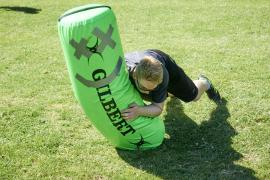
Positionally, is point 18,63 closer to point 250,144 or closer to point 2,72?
point 2,72

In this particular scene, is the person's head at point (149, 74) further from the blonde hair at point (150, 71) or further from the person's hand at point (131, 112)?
the person's hand at point (131, 112)

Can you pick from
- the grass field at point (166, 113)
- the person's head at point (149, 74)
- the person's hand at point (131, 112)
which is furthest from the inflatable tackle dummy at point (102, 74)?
the grass field at point (166, 113)

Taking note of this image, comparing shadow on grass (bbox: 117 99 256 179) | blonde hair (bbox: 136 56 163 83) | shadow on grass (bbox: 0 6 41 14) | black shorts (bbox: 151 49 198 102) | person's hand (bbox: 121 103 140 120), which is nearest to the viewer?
blonde hair (bbox: 136 56 163 83)

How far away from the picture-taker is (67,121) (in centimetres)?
629

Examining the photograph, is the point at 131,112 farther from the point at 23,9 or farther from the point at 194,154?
the point at 23,9

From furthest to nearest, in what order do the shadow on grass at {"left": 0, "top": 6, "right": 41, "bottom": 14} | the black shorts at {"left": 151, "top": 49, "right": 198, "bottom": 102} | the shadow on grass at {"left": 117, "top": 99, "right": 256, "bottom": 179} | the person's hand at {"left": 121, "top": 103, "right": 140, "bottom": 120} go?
the shadow on grass at {"left": 0, "top": 6, "right": 41, "bottom": 14}, the black shorts at {"left": 151, "top": 49, "right": 198, "bottom": 102}, the person's hand at {"left": 121, "top": 103, "right": 140, "bottom": 120}, the shadow on grass at {"left": 117, "top": 99, "right": 256, "bottom": 179}

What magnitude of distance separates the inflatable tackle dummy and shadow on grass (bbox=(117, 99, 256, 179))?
0.80 feet

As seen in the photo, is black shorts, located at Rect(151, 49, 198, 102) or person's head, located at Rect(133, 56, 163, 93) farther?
black shorts, located at Rect(151, 49, 198, 102)

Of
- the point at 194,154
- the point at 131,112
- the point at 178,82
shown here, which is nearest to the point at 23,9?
the point at 178,82

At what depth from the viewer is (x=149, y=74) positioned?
15.3 ft

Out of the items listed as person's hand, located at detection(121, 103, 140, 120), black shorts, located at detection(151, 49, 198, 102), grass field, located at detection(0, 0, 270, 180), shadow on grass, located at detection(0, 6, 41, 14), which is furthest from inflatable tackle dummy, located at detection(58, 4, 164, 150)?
shadow on grass, located at detection(0, 6, 41, 14)

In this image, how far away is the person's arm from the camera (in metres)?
5.02

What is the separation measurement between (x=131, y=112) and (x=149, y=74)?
1.98 ft

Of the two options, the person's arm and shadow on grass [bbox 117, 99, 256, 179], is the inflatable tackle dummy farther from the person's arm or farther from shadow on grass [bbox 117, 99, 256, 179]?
shadow on grass [bbox 117, 99, 256, 179]
